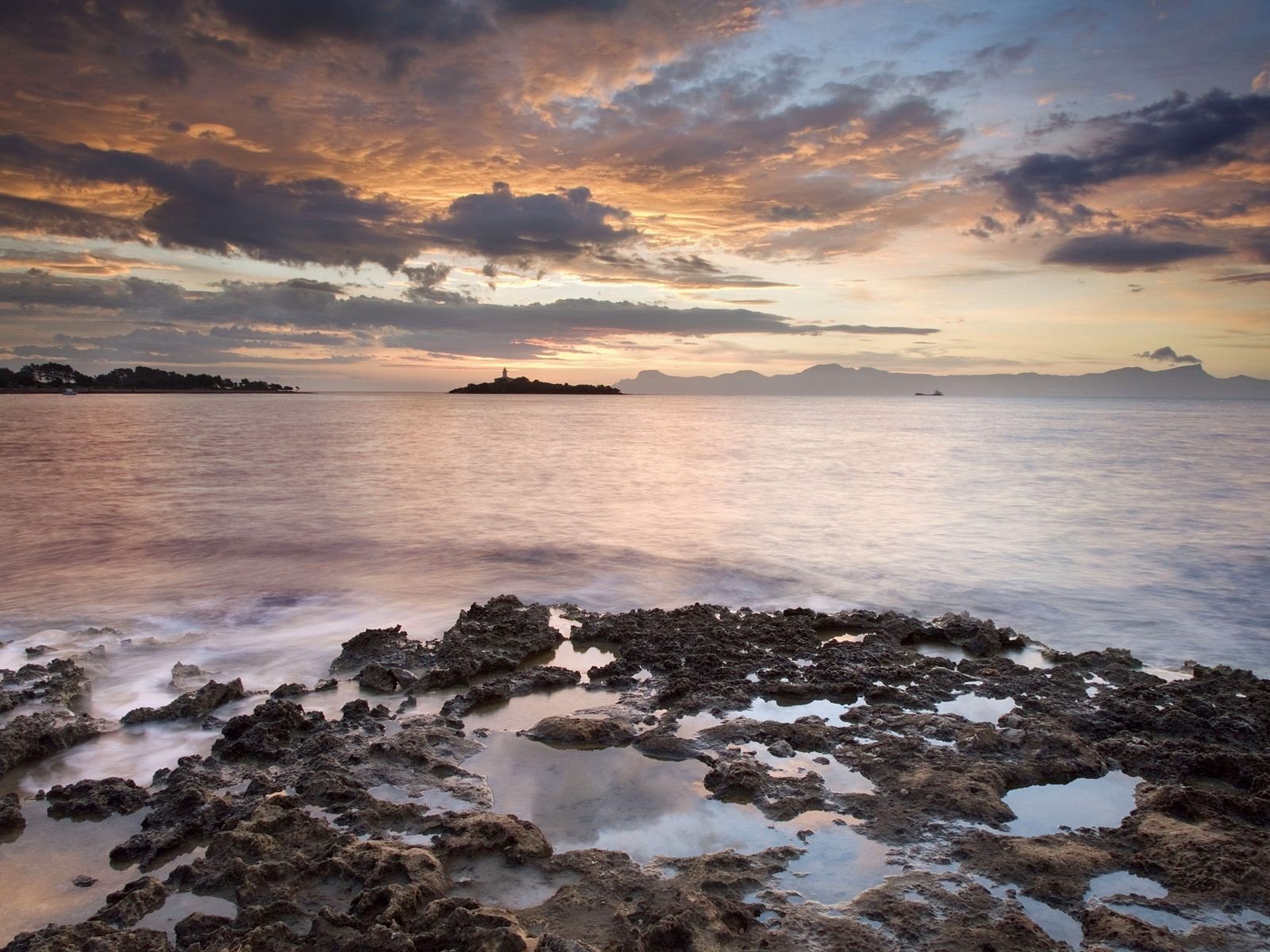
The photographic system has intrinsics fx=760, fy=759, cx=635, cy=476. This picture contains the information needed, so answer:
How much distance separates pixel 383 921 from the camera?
3.31 meters

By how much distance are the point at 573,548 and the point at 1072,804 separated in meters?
9.35

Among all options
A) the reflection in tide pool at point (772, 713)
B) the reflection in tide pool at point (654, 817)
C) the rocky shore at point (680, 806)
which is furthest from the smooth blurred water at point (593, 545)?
the reflection in tide pool at point (772, 713)

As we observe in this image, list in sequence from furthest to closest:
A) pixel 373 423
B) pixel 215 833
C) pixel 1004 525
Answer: pixel 373 423, pixel 1004 525, pixel 215 833

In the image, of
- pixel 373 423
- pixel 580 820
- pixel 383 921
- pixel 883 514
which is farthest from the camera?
pixel 373 423

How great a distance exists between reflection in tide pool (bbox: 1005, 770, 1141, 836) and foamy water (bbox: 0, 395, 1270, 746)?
3.40 m

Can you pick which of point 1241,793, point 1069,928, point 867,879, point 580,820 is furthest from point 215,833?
point 1241,793

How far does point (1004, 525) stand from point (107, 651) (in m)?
15.0

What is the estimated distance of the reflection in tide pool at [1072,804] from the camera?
4.27 metres

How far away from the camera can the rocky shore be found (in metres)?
3.40

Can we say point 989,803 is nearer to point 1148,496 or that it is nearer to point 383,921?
point 383,921

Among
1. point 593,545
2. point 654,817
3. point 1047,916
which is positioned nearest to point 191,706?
point 654,817

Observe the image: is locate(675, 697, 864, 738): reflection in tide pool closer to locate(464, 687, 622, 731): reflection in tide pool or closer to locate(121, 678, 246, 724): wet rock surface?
locate(464, 687, 622, 731): reflection in tide pool

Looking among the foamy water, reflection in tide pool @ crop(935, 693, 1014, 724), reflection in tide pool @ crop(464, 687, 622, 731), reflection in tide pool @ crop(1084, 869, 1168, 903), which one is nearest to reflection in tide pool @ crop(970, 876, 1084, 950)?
reflection in tide pool @ crop(1084, 869, 1168, 903)

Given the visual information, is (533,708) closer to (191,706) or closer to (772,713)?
(772,713)
